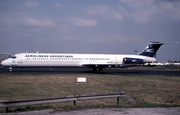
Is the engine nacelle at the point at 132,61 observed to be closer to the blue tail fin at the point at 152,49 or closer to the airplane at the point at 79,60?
the airplane at the point at 79,60

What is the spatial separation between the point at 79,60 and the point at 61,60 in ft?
10.4

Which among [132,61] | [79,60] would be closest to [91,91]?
[79,60]

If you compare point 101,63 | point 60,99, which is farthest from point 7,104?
point 101,63

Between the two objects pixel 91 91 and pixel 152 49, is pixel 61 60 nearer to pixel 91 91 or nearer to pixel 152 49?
pixel 152 49

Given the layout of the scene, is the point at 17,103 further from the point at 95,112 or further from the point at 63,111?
the point at 95,112

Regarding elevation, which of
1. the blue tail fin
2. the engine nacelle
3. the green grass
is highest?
the blue tail fin

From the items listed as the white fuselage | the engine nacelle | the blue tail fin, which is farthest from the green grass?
the blue tail fin

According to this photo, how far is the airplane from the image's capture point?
30250 millimetres

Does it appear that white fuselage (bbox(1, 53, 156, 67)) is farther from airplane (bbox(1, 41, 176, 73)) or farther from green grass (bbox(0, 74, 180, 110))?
green grass (bbox(0, 74, 180, 110))

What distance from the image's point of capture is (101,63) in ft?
109

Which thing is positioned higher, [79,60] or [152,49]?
[152,49]

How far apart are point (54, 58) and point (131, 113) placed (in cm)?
2475

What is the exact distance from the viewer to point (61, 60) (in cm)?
3111

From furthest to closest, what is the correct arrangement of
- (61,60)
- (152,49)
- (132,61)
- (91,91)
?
(152,49), (132,61), (61,60), (91,91)
